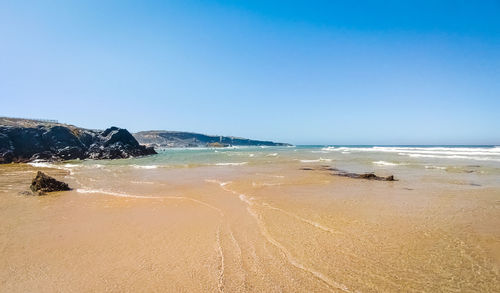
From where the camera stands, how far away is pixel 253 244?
660 centimetres

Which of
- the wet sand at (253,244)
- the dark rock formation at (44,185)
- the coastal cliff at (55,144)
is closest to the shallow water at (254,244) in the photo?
the wet sand at (253,244)

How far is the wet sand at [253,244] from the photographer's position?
4.74m

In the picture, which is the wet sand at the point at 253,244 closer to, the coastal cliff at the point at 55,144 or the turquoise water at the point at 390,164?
the turquoise water at the point at 390,164

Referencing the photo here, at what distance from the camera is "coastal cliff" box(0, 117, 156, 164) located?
49.0 m

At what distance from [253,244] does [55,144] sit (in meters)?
68.7

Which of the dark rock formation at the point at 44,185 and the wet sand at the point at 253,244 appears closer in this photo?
the wet sand at the point at 253,244

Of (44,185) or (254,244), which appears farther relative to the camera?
(44,185)

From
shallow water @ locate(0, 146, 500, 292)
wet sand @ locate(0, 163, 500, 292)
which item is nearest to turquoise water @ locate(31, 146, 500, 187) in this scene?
shallow water @ locate(0, 146, 500, 292)

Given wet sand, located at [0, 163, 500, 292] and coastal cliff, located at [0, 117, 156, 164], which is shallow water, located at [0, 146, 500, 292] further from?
coastal cliff, located at [0, 117, 156, 164]

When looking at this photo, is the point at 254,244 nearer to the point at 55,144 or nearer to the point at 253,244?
the point at 253,244

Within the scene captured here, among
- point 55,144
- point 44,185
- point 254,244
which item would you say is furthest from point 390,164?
point 55,144

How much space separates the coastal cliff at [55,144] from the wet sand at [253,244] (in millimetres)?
48924

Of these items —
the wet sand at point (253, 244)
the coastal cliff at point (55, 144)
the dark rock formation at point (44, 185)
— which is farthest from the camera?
the coastal cliff at point (55, 144)

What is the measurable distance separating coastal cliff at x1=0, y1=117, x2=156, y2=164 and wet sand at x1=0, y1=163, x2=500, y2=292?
48.9 m
